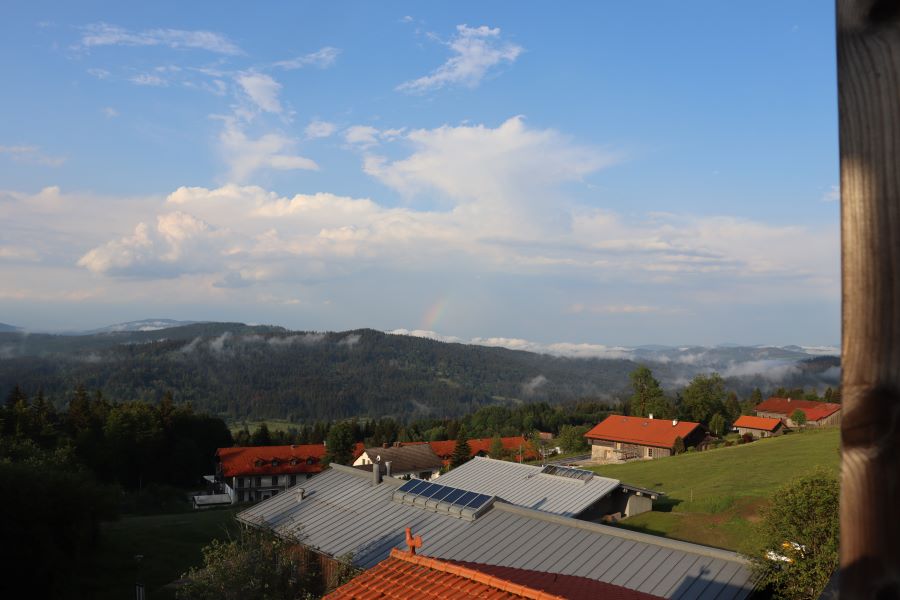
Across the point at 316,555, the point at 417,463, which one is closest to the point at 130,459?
the point at 417,463

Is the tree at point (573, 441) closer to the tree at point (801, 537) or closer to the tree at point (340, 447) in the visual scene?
the tree at point (340, 447)

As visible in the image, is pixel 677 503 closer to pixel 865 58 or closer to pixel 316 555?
pixel 316 555

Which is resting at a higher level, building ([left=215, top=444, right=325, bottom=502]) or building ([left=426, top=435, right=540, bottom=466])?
building ([left=426, top=435, right=540, bottom=466])

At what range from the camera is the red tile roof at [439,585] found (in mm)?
10922

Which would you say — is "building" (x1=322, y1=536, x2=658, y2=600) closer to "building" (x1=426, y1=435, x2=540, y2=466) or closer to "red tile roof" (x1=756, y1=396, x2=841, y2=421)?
"building" (x1=426, y1=435, x2=540, y2=466)

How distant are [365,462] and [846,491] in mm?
78484

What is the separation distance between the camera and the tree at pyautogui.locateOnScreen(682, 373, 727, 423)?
8581 cm

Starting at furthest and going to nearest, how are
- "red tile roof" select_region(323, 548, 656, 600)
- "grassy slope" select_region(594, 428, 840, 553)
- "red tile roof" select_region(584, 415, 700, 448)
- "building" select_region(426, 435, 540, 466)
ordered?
"building" select_region(426, 435, 540, 466) → "red tile roof" select_region(584, 415, 700, 448) → "grassy slope" select_region(594, 428, 840, 553) → "red tile roof" select_region(323, 548, 656, 600)

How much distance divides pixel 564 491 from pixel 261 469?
7011 cm

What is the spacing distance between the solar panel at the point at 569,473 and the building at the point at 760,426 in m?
58.5

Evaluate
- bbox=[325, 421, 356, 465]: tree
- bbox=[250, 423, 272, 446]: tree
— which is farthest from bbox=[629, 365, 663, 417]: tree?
bbox=[250, 423, 272, 446]: tree

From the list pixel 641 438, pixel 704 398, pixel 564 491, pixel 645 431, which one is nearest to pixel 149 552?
pixel 564 491

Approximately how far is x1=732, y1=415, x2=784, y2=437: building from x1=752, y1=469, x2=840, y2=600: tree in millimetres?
71907

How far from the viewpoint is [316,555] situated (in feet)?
74.0
